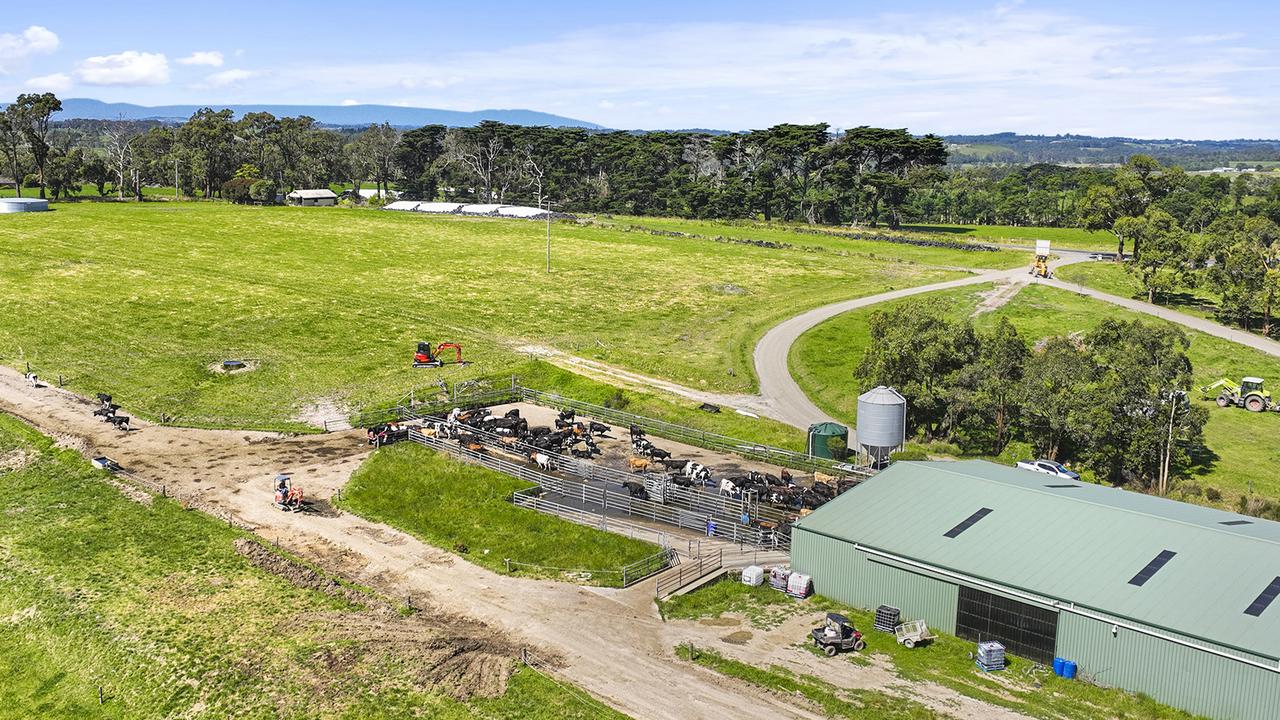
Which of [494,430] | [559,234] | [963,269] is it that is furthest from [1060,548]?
[559,234]

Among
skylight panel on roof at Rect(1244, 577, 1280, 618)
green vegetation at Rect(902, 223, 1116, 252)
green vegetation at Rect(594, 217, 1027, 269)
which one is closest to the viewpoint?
skylight panel on roof at Rect(1244, 577, 1280, 618)

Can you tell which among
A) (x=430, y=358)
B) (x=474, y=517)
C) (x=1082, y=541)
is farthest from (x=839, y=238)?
(x=1082, y=541)

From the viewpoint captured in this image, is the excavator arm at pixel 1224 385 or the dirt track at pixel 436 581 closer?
the dirt track at pixel 436 581

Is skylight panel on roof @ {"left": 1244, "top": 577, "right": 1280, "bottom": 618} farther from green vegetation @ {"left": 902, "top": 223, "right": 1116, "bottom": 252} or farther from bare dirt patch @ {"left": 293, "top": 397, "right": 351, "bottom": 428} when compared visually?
green vegetation @ {"left": 902, "top": 223, "right": 1116, "bottom": 252}

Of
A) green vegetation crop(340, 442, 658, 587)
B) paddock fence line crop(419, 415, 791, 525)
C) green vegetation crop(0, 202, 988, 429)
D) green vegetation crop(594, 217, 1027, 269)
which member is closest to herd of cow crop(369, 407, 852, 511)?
paddock fence line crop(419, 415, 791, 525)

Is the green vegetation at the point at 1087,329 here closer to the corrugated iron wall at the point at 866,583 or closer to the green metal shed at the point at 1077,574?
the green metal shed at the point at 1077,574

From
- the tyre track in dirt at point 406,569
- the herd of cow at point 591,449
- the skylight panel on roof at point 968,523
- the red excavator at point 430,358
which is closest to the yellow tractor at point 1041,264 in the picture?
the red excavator at point 430,358

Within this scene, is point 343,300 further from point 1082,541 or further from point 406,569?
point 1082,541
